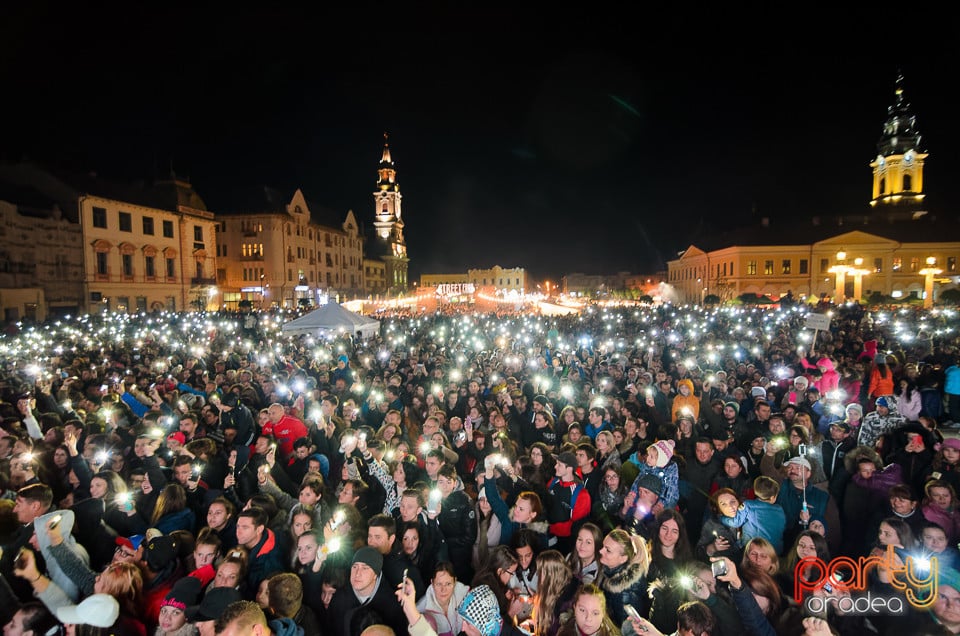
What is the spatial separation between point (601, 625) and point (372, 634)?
1.40 meters

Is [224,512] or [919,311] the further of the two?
[919,311]

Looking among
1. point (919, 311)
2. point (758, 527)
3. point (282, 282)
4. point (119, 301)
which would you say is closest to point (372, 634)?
point (758, 527)

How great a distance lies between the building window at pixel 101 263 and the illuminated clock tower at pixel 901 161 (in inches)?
3463

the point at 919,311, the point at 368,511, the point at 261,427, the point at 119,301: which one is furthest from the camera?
the point at 119,301

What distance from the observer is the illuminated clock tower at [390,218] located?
310ft

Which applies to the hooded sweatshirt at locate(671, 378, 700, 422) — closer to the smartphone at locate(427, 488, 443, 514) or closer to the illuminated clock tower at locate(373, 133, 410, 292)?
the smartphone at locate(427, 488, 443, 514)

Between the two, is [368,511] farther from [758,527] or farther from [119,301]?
[119,301]

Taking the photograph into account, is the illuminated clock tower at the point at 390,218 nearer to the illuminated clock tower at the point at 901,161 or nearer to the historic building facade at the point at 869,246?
the historic building facade at the point at 869,246

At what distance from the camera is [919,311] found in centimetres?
2275

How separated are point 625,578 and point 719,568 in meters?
0.67

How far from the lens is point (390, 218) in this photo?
97.5m

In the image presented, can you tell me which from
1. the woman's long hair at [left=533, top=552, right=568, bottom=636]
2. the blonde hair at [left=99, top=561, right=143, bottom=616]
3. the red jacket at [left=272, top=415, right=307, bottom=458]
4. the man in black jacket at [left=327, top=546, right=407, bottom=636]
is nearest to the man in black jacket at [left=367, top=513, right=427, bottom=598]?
the man in black jacket at [left=327, top=546, right=407, bottom=636]

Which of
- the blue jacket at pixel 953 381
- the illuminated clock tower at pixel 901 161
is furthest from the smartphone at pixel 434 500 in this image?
the illuminated clock tower at pixel 901 161

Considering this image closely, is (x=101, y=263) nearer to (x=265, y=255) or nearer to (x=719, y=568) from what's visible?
(x=265, y=255)
